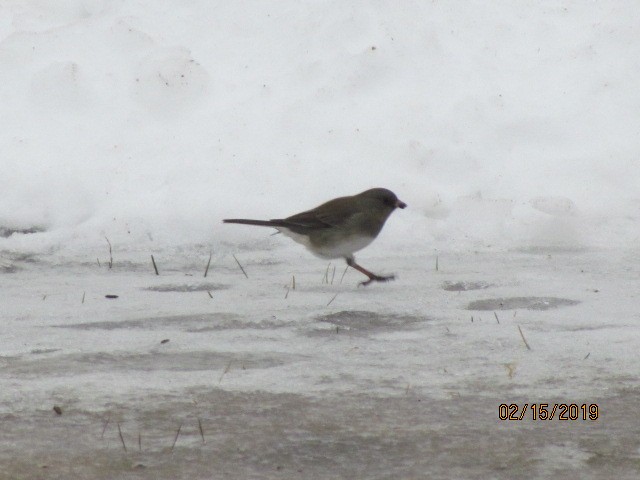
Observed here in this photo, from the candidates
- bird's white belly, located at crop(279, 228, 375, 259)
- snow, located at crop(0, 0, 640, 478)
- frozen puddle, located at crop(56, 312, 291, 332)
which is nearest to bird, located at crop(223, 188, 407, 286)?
bird's white belly, located at crop(279, 228, 375, 259)

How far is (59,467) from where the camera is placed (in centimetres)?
279

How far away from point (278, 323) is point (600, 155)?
3823 mm

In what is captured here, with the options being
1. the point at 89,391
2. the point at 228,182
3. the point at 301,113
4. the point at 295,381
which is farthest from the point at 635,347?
the point at 301,113

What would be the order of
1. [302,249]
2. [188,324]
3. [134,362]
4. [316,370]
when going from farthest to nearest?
[302,249], [188,324], [134,362], [316,370]

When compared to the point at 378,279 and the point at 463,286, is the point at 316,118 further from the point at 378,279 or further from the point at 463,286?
the point at 463,286

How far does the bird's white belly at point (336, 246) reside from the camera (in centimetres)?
606

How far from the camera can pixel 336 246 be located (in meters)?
6.06

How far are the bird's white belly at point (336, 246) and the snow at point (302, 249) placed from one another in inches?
6.0

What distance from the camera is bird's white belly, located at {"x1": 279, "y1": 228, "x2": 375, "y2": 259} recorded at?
6.06 m

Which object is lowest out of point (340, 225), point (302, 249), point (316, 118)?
point (302, 249)

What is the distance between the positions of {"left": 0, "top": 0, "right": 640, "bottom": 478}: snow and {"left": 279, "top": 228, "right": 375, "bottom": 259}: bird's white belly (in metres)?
0.15
